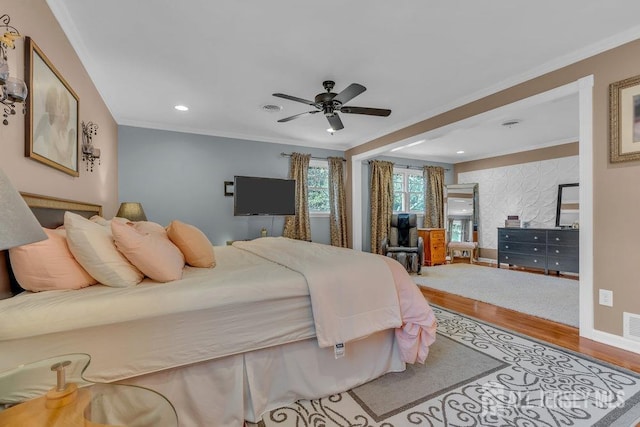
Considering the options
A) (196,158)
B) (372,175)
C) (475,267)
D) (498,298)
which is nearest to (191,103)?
(196,158)

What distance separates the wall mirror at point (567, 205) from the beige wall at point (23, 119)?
700 cm

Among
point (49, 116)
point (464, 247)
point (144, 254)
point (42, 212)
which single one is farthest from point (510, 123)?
point (42, 212)

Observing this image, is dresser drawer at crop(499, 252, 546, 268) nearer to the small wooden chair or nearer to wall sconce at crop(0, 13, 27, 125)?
the small wooden chair

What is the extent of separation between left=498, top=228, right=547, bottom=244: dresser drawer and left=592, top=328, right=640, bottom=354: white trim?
10.2ft

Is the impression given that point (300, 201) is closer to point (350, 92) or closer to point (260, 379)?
point (350, 92)

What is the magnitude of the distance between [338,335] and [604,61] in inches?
119

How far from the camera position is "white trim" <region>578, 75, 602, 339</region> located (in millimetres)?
2422

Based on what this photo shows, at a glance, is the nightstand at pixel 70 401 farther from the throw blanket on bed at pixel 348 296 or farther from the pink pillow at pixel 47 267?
the throw blanket on bed at pixel 348 296

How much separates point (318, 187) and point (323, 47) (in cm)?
323

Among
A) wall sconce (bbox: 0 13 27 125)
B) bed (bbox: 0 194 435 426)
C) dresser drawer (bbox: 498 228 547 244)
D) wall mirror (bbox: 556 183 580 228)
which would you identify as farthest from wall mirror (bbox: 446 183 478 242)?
wall sconce (bbox: 0 13 27 125)

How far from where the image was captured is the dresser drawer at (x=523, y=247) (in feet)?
16.6

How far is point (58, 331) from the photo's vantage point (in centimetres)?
113

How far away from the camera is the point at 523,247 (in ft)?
17.4

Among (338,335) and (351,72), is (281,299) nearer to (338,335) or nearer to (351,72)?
(338,335)
